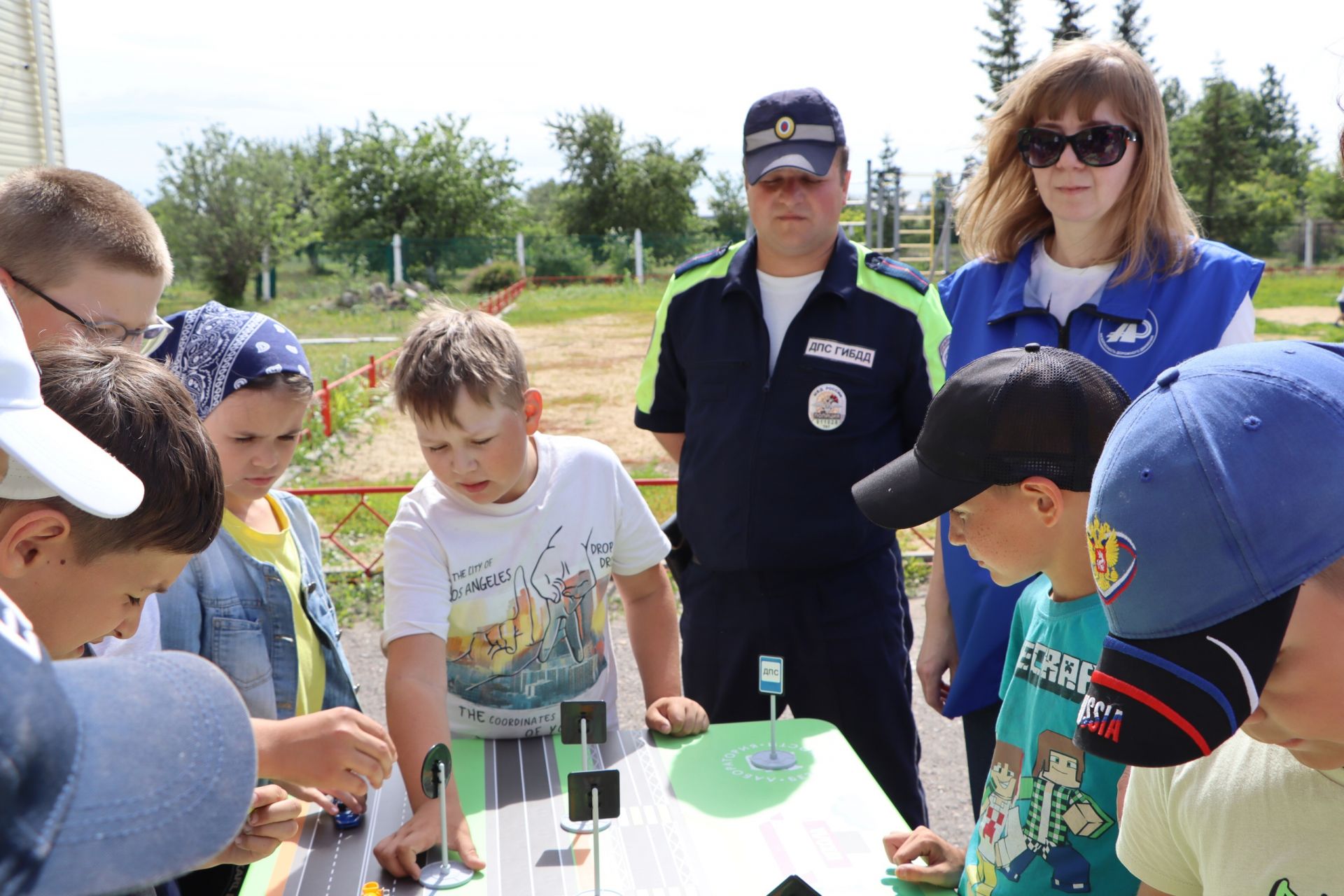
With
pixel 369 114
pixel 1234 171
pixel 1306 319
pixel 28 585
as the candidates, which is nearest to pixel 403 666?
pixel 28 585

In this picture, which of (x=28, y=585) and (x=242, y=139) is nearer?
(x=28, y=585)

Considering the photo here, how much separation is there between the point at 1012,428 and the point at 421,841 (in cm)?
119

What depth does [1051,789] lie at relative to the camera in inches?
60.9

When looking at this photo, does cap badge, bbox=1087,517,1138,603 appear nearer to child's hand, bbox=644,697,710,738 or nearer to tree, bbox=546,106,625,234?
child's hand, bbox=644,697,710,738

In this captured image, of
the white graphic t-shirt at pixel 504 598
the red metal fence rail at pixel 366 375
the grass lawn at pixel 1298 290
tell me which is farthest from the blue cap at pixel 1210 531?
the grass lawn at pixel 1298 290

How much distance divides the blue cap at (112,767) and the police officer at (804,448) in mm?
2190

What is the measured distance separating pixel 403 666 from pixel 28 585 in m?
0.91

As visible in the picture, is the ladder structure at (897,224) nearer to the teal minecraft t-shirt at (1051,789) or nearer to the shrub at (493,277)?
the shrub at (493,277)

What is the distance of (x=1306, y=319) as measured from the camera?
19.4 m

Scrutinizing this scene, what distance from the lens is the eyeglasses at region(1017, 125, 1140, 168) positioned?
2453mm

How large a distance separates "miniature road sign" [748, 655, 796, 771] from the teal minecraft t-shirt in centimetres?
44

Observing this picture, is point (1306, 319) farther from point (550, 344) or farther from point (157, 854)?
point (157, 854)

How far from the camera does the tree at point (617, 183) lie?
4078 centimetres

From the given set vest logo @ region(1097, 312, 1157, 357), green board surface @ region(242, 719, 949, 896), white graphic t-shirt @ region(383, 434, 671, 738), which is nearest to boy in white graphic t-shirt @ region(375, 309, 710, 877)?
white graphic t-shirt @ region(383, 434, 671, 738)
